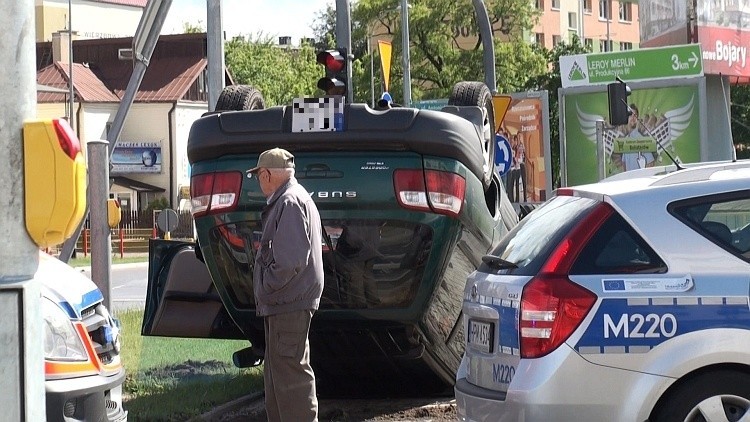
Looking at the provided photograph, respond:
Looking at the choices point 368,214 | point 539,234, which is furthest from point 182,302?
point 539,234

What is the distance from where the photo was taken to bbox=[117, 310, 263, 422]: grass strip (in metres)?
9.28

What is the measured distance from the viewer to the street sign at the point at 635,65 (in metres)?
31.3

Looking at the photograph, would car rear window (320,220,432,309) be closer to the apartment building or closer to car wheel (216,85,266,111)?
car wheel (216,85,266,111)

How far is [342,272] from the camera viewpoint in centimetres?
854

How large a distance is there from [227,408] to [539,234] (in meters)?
4.00

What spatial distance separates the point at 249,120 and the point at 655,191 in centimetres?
323

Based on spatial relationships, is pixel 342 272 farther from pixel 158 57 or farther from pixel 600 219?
pixel 158 57

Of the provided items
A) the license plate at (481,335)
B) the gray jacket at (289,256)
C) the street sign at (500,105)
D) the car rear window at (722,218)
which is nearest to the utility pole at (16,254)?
the license plate at (481,335)

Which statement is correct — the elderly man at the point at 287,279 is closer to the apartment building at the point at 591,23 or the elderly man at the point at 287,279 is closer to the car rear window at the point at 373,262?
the car rear window at the point at 373,262

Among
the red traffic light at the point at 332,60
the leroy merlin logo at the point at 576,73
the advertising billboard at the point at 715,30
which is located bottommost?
the red traffic light at the point at 332,60

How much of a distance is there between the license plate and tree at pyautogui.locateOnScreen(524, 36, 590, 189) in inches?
1698

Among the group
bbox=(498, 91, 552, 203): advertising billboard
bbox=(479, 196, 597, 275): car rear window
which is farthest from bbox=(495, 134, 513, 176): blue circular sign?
bbox=(479, 196, 597, 275): car rear window

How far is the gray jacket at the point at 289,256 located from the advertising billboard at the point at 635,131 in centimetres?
1952

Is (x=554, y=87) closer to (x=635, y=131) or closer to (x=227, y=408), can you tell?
(x=635, y=131)
